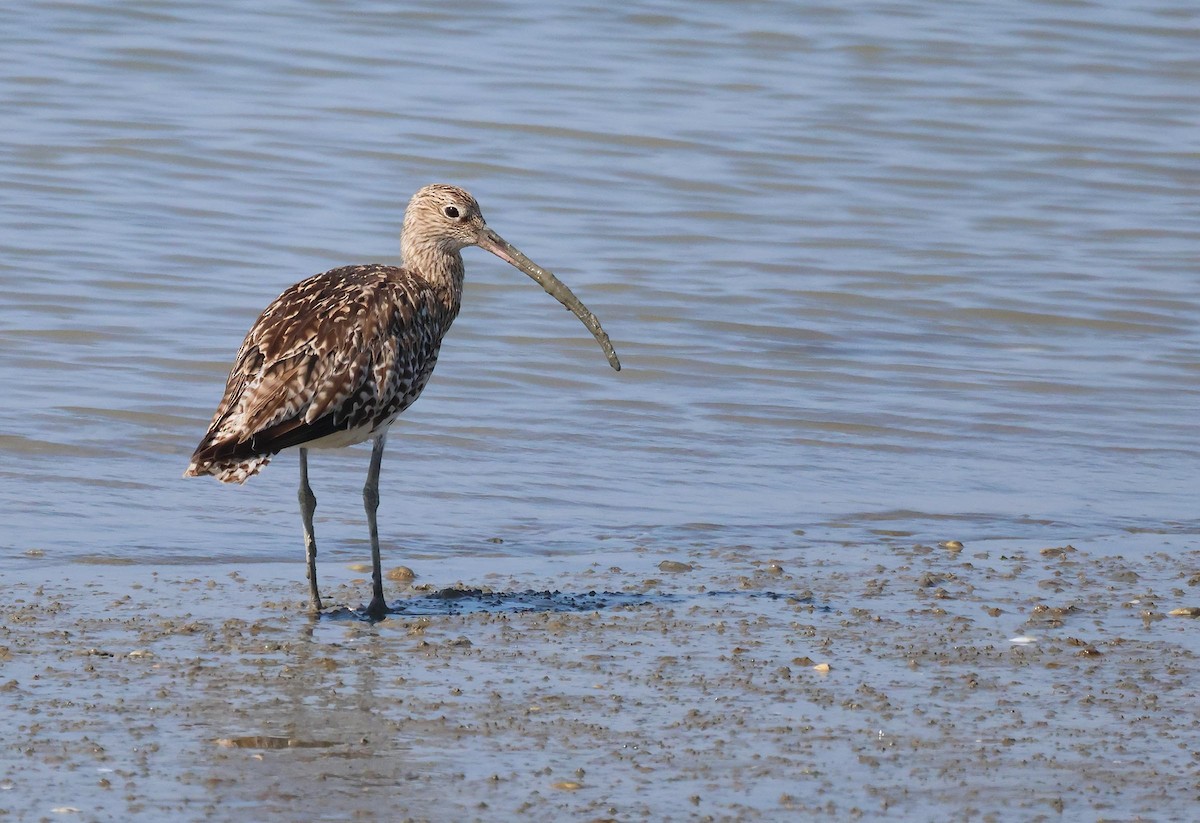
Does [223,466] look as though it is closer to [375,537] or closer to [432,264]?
[375,537]

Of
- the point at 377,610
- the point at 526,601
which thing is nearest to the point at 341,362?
the point at 377,610

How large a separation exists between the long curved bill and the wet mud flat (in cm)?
84

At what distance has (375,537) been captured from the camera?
6.79 m

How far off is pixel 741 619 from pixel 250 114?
432 inches

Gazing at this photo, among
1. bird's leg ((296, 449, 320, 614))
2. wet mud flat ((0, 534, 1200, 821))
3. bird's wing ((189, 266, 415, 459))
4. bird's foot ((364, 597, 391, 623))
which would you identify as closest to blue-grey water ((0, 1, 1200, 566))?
bird's leg ((296, 449, 320, 614))

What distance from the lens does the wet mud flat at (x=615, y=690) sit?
15.8 ft

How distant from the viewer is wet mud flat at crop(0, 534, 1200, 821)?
15.8ft

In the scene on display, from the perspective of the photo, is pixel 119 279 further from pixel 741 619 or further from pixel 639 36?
pixel 639 36

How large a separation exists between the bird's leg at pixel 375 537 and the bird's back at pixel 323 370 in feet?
0.80

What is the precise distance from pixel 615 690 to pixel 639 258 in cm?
771

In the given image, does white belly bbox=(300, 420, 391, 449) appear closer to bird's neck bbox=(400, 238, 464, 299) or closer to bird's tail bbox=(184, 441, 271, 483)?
bird's tail bbox=(184, 441, 271, 483)

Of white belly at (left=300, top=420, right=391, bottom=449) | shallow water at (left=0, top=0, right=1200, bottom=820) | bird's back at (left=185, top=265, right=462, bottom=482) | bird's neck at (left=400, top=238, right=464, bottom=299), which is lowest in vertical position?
shallow water at (left=0, top=0, right=1200, bottom=820)

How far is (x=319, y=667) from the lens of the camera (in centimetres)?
584

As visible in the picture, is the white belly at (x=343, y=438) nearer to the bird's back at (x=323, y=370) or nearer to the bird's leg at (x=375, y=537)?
the bird's back at (x=323, y=370)
